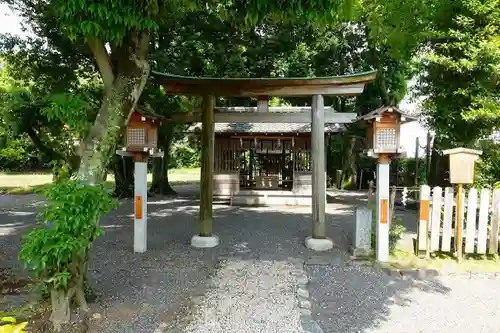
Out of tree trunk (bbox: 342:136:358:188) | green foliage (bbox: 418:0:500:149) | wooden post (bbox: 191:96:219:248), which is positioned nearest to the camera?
wooden post (bbox: 191:96:219:248)

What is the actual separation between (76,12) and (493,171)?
9.12 meters

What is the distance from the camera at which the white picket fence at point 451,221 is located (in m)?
7.56

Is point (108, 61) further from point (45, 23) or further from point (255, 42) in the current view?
point (255, 42)

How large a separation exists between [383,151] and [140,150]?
4509mm

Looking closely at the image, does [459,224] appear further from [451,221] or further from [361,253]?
[361,253]

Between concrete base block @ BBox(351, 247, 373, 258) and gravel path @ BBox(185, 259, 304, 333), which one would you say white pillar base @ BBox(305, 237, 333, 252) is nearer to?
concrete base block @ BBox(351, 247, 373, 258)

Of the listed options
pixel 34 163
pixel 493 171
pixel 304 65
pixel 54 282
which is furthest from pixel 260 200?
pixel 34 163

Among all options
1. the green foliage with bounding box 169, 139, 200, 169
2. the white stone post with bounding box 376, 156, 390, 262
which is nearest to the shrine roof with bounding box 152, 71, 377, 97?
the white stone post with bounding box 376, 156, 390, 262

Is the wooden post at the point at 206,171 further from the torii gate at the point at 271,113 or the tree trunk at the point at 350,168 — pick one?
the tree trunk at the point at 350,168

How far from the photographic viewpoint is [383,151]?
7.62m

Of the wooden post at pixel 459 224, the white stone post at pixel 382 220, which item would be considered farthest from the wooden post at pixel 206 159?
the wooden post at pixel 459 224

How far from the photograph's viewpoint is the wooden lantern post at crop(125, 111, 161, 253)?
316 inches

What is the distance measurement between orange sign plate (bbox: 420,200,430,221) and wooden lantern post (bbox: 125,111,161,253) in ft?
16.7

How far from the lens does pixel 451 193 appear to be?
299 inches
